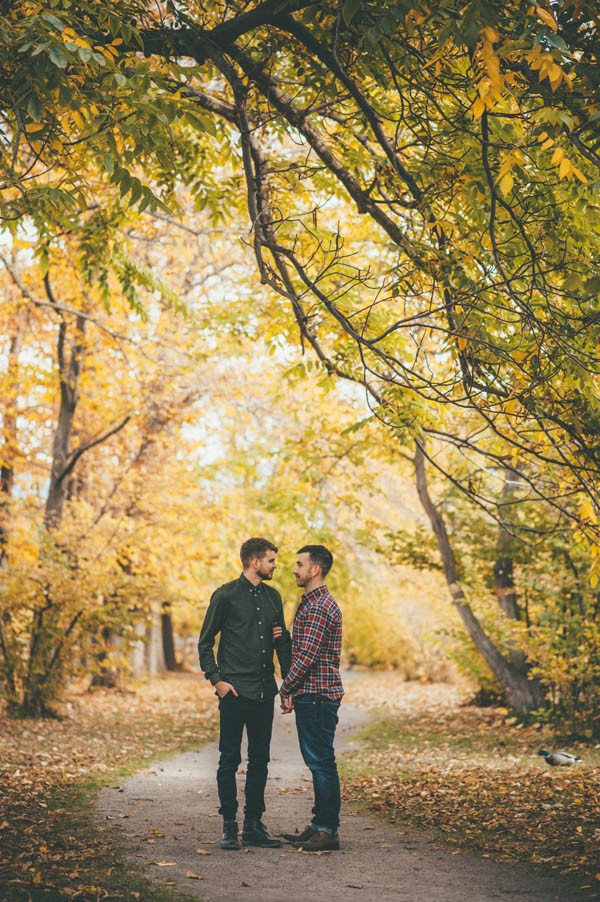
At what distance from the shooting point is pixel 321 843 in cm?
549

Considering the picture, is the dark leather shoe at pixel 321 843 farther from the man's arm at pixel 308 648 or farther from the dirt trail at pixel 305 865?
the man's arm at pixel 308 648

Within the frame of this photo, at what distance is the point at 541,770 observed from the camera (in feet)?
29.3

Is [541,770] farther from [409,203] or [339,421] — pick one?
[339,421]

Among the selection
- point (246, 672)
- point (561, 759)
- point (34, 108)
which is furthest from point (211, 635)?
point (561, 759)

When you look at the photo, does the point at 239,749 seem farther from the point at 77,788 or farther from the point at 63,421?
the point at 63,421

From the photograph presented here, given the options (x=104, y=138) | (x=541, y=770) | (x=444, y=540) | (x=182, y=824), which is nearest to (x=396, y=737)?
(x=444, y=540)

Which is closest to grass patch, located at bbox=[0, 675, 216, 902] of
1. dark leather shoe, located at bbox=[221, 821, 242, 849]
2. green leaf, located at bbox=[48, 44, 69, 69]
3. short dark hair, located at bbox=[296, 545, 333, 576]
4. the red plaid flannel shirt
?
dark leather shoe, located at bbox=[221, 821, 242, 849]

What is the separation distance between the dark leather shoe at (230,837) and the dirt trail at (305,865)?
3.1 inches

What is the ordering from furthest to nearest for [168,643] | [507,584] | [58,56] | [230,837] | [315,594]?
[168,643] → [507,584] → [315,594] → [230,837] → [58,56]

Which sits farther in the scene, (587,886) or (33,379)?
(33,379)

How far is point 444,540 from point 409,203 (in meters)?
8.37

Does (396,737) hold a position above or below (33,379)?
below

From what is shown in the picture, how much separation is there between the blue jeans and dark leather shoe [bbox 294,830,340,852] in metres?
0.04

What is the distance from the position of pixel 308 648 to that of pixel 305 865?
127cm
